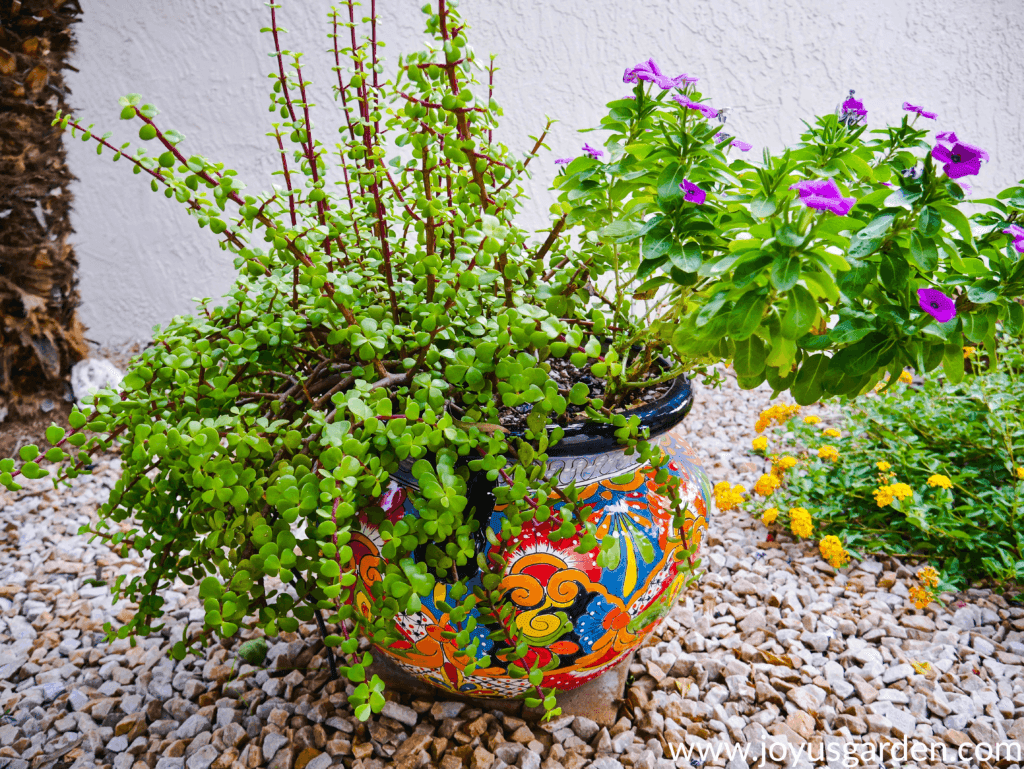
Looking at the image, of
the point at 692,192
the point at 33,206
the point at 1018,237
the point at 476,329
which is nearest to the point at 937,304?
the point at 1018,237

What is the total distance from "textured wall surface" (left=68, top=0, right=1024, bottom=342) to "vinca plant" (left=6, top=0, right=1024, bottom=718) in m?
2.89

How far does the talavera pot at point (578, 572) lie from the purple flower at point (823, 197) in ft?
1.50

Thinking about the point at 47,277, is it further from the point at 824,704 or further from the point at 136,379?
the point at 824,704

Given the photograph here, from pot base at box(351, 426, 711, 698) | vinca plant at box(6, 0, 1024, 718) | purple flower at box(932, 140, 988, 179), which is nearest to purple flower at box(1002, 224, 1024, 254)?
vinca plant at box(6, 0, 1024, 718)

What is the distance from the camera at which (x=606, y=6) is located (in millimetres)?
3646

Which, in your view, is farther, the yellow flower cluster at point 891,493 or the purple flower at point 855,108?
the yellow flower cluster at point 891,493

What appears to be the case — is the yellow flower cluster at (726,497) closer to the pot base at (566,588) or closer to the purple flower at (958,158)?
the pot base at (566,588)

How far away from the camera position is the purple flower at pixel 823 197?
74 centimetres

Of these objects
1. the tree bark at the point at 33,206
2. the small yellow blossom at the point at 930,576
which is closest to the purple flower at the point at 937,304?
the small yellow blossom at the point at 930,576

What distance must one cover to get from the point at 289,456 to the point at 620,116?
79cm

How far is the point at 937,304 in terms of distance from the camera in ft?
2.96

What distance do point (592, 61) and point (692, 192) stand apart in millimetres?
3209

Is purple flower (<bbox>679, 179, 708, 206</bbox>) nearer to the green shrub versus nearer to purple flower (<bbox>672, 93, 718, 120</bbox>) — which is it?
purple flower (<bbox>672, 93, 718, 120</bbox>)

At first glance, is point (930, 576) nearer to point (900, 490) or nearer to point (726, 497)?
point (900, 490)
